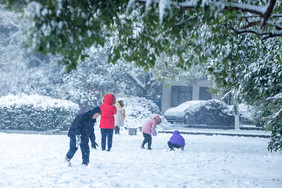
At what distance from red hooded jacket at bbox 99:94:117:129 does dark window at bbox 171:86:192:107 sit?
28.5 m

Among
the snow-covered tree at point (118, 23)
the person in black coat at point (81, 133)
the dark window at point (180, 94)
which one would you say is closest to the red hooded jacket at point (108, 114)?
the person in black coat at point (81, 133)

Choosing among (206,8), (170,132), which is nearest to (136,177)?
(206,8)

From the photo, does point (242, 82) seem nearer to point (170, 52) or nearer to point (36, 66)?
point (170, 52)

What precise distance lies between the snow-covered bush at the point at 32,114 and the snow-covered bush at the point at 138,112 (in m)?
5.06

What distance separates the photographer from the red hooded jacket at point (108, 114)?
11648mm

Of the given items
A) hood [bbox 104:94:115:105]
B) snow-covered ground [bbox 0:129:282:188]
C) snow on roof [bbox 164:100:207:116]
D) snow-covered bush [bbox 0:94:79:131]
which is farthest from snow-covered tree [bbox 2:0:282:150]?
snow on roof [bbox 164:100:207:116]

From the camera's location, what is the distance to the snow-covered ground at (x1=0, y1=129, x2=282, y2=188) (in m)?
7.03

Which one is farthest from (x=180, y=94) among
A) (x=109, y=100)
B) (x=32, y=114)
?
(x=109, y=100)

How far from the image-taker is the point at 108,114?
11742mm

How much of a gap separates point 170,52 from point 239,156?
6.40m

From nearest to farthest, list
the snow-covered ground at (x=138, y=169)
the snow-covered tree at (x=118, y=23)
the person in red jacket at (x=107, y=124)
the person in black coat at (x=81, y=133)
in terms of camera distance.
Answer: the snow-covered tree at (x=118, y=23) < the snow-covered ground at (x=138, y=169) < the person in black coat at (x=81, y=133) < the person in red jacket at (x=107, y=124)

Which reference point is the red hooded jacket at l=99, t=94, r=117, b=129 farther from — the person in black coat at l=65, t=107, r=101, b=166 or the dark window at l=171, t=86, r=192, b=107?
the dark window at l=171, t=86, r=192, b=107

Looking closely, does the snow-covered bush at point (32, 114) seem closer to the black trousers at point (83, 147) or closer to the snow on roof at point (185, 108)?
the black trousers at point (83, 147)

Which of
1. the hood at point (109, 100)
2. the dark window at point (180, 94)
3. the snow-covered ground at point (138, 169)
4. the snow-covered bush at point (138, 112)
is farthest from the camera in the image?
the dark window at point (180, 94)
